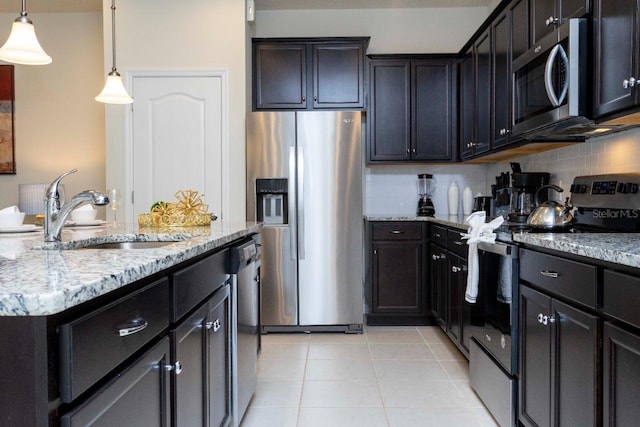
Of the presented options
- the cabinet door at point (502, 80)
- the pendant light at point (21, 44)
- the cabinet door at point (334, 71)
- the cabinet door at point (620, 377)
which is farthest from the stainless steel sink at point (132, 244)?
the cabinet door at point (334, 71)

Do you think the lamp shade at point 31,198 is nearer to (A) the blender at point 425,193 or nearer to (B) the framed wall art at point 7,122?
(B) the framed wall art at point 7,122

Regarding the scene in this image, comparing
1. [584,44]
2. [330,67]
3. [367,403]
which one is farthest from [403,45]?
[367,403]

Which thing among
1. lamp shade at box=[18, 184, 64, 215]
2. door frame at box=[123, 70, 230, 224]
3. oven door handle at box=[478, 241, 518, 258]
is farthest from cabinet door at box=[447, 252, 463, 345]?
lamp shade at box=[18, 184, 64, 215]

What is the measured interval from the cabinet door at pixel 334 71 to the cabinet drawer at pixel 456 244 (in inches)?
62.1

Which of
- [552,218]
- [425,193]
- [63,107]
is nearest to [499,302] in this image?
[552,218]

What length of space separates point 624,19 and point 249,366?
2186 mm

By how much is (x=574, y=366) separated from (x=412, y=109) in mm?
2994

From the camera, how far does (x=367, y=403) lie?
248 centimetres

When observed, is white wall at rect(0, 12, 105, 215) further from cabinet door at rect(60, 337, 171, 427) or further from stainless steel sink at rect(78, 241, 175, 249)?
cabinet door at rect(60, 337, 171, 427)

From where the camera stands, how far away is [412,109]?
4191mm

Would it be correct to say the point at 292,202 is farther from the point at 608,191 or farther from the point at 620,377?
the point at 620,377

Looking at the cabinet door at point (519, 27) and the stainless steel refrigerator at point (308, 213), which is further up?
the cabinet door at point (519, 27)

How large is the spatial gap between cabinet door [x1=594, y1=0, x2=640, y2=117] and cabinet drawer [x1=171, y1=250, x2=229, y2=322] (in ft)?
5.52

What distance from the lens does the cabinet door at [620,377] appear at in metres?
1.23
